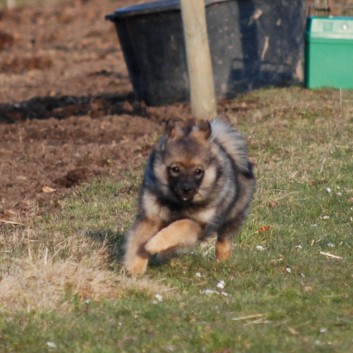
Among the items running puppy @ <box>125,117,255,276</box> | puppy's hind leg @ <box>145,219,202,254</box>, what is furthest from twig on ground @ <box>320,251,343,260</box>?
puppy's hind leg @ <box>145,219,202,254</box>

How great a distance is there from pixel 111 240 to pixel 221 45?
6820 millimetres

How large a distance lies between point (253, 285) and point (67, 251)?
54.1 inches

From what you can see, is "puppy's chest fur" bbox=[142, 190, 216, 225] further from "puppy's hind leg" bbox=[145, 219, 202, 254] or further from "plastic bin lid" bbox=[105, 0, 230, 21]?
"plastic bin lid" bbox=[105, 0, 230, 21]

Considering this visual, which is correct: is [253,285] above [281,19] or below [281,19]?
above

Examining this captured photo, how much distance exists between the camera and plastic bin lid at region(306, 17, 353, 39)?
1445 cm

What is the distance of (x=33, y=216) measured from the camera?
380 inches

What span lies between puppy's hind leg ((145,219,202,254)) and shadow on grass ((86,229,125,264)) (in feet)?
2.07

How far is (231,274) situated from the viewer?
24.9 ft

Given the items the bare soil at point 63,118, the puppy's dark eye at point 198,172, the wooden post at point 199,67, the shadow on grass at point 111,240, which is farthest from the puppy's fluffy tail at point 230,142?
the wooden post at point 199,67

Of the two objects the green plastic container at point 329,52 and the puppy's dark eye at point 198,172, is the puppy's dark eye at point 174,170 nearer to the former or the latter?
the puppy's dark eye at point 198,172

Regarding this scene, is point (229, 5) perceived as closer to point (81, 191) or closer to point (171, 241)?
point (81, 191)

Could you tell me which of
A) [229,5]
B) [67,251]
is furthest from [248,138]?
[67,251]

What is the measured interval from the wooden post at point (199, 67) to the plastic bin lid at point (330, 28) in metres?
2.05

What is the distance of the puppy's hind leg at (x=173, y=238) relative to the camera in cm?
702
